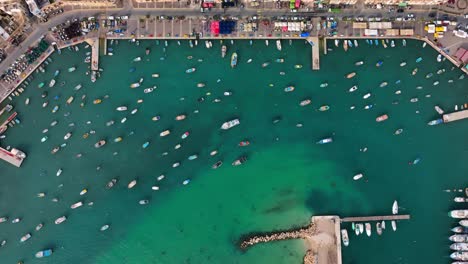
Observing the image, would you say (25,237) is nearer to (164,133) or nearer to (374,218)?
(164,133)

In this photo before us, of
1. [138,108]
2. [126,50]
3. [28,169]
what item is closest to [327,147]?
[138,108]

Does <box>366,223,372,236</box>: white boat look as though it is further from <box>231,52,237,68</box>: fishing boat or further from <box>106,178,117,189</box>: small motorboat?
<box>106,178,117,189</box>: small motorboat

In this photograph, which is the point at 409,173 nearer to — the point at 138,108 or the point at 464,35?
the point at 464,35

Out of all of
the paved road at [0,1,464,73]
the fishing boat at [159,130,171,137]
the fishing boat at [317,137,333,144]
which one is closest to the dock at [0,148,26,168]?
the paved road at [0,1,464,73]

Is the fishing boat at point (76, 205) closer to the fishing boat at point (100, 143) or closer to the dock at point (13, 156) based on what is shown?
the fishing boat at point (100, 143)

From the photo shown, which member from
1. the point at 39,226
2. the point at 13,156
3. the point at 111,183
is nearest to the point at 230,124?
the point at 111,183
